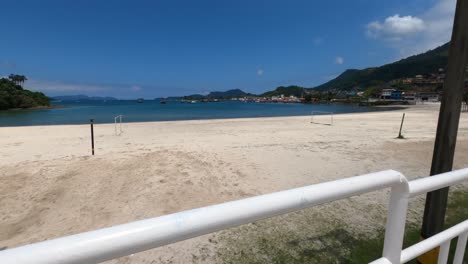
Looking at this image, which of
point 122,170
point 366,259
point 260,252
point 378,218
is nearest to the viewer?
point 366,259

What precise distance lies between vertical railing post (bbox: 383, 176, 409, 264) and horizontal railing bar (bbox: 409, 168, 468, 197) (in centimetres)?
6

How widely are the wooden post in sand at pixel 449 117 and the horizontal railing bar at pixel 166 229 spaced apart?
67.9 inches

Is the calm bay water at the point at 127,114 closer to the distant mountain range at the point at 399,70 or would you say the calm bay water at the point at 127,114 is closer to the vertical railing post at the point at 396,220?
the vertical railing post at the point at 396,220

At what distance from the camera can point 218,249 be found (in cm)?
312

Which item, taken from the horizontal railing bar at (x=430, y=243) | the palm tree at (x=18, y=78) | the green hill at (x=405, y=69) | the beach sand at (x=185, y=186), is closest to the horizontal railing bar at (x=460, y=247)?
the horizontal railing bar at (x=430, y=243)

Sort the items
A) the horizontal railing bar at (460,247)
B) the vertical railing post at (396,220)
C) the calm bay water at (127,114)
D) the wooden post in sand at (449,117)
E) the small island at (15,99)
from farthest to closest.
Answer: the small island at (15,99) < the calm bay water at (127,114) < the wooden post in sand at (449,117) < the horizontal railing bar at (460,247) < the vertical railing post at (396,220)

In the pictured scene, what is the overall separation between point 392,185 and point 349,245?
2397 millimetres

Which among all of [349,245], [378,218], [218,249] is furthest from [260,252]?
[378,218]

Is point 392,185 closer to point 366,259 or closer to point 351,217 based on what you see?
point 366,259

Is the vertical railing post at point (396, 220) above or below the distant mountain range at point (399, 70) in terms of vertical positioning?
below

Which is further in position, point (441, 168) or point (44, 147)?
point (44, 147)

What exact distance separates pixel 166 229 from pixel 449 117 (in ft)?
8.42

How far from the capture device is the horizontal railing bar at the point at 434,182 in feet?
4.00

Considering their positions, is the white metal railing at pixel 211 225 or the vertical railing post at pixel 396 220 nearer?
the white metal railing at pixel 211 225
